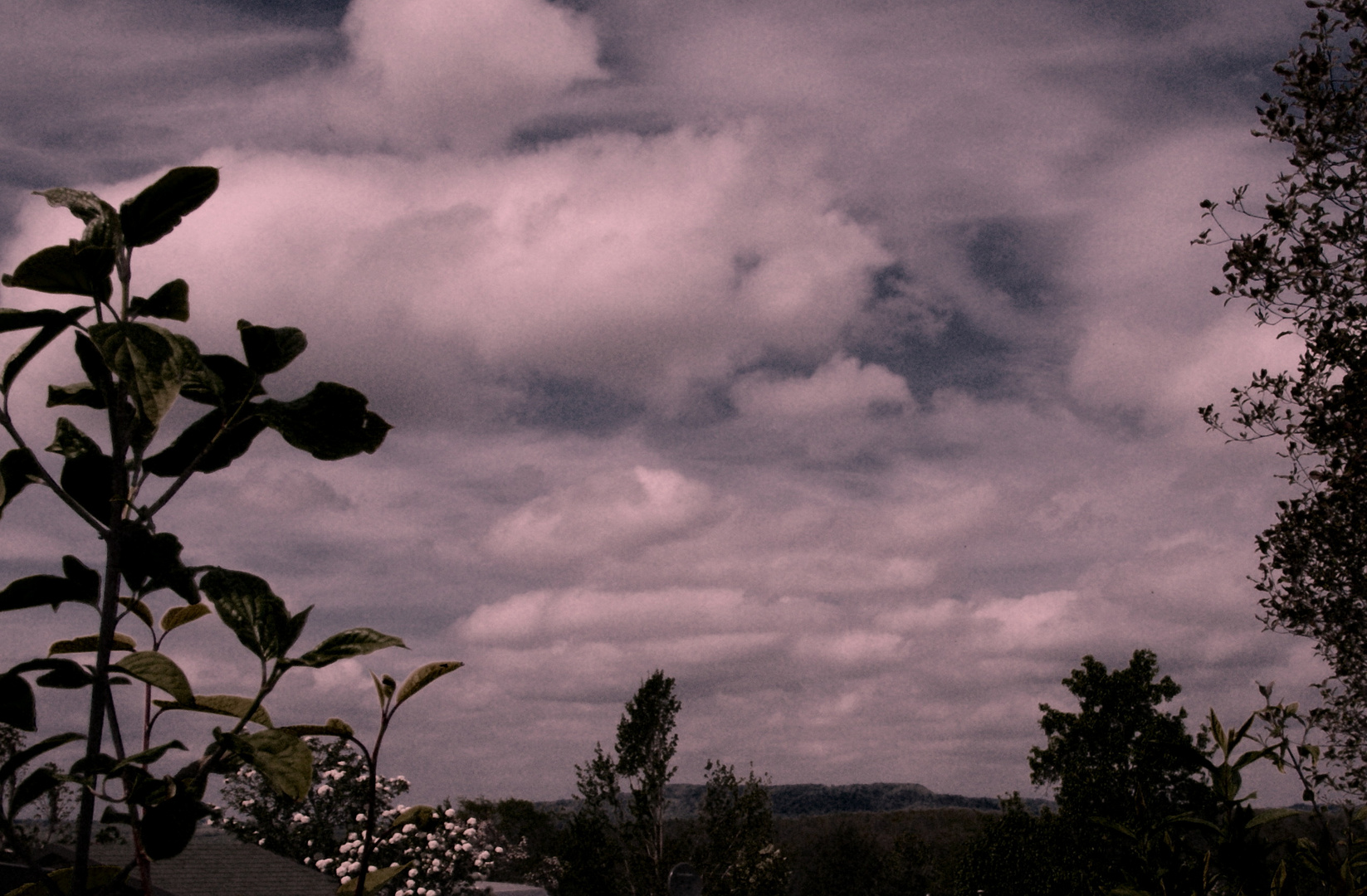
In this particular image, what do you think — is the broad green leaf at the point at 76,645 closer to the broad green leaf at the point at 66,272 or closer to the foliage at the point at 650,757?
the broad green leaf at the point at 66,272

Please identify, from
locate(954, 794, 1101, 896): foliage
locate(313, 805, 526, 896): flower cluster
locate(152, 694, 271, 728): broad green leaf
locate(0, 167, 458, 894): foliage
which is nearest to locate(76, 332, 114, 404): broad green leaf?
locate(0, 167, 458, 894): foliage

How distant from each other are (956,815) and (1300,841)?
19656cm

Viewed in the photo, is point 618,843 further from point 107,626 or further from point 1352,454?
point 107,626

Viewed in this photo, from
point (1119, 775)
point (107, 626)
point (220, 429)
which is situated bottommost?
point (1119, 775)

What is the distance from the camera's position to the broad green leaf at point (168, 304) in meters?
1.92

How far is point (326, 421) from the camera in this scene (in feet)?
5.93

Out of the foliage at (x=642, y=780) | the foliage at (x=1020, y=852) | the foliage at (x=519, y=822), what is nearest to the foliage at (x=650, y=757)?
the foliage at (x=642, y=780)

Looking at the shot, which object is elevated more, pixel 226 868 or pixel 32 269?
pixel 32 269

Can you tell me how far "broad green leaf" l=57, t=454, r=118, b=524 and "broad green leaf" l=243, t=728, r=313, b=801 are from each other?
0.54 m

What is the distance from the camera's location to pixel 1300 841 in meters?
2.96

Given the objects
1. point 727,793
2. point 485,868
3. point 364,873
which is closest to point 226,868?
point 485,868

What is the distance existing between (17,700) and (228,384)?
24.3 inches

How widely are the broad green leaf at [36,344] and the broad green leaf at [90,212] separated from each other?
0.42 ft

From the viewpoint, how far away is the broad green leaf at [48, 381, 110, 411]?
193cm
